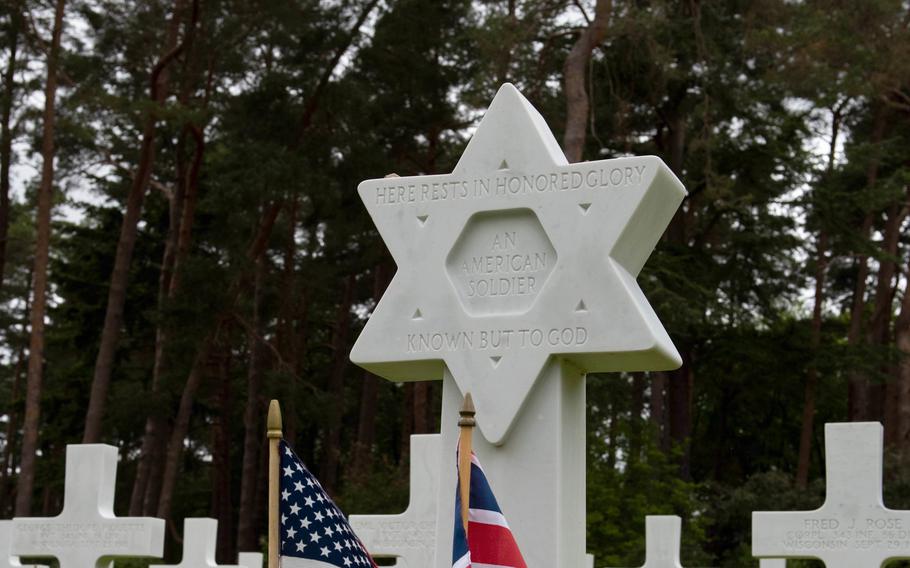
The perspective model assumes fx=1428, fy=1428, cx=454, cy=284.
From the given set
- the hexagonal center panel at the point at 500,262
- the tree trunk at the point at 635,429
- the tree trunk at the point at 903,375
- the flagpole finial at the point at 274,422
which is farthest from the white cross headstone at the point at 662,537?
the tree trunk at the point at 903,375

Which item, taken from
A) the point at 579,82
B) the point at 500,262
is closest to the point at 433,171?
the point at 579,82

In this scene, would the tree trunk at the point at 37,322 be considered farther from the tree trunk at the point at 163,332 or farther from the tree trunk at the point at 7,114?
the tree trunk at the point at 163,332

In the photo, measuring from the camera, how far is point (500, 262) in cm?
439

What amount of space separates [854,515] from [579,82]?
11.6 m

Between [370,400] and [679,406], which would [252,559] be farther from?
[370,400]

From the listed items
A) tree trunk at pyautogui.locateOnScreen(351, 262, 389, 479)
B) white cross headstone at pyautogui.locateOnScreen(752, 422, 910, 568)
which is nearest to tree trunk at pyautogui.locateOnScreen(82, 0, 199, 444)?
tree trunk at pyautogui.locateOnScreen(351, 262, 389, 479)

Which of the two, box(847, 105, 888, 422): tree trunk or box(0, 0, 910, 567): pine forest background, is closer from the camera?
box(0, 0, 910, 567): pine forest background

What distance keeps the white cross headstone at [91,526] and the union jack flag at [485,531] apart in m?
5.35

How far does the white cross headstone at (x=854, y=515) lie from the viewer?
26.7ft

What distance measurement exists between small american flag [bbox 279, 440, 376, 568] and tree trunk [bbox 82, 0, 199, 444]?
58.4 feet

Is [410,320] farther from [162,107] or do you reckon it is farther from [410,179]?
[162,107]

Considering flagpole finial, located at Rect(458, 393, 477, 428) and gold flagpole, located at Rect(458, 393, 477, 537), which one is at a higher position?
flagpole finial, located at Rect(458, 393, 477, 428)

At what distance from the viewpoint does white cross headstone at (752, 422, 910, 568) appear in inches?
320

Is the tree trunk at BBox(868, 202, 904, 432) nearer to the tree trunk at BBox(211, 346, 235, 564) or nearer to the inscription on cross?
the tree trunk at BBox(211, 346, 235, 564)
